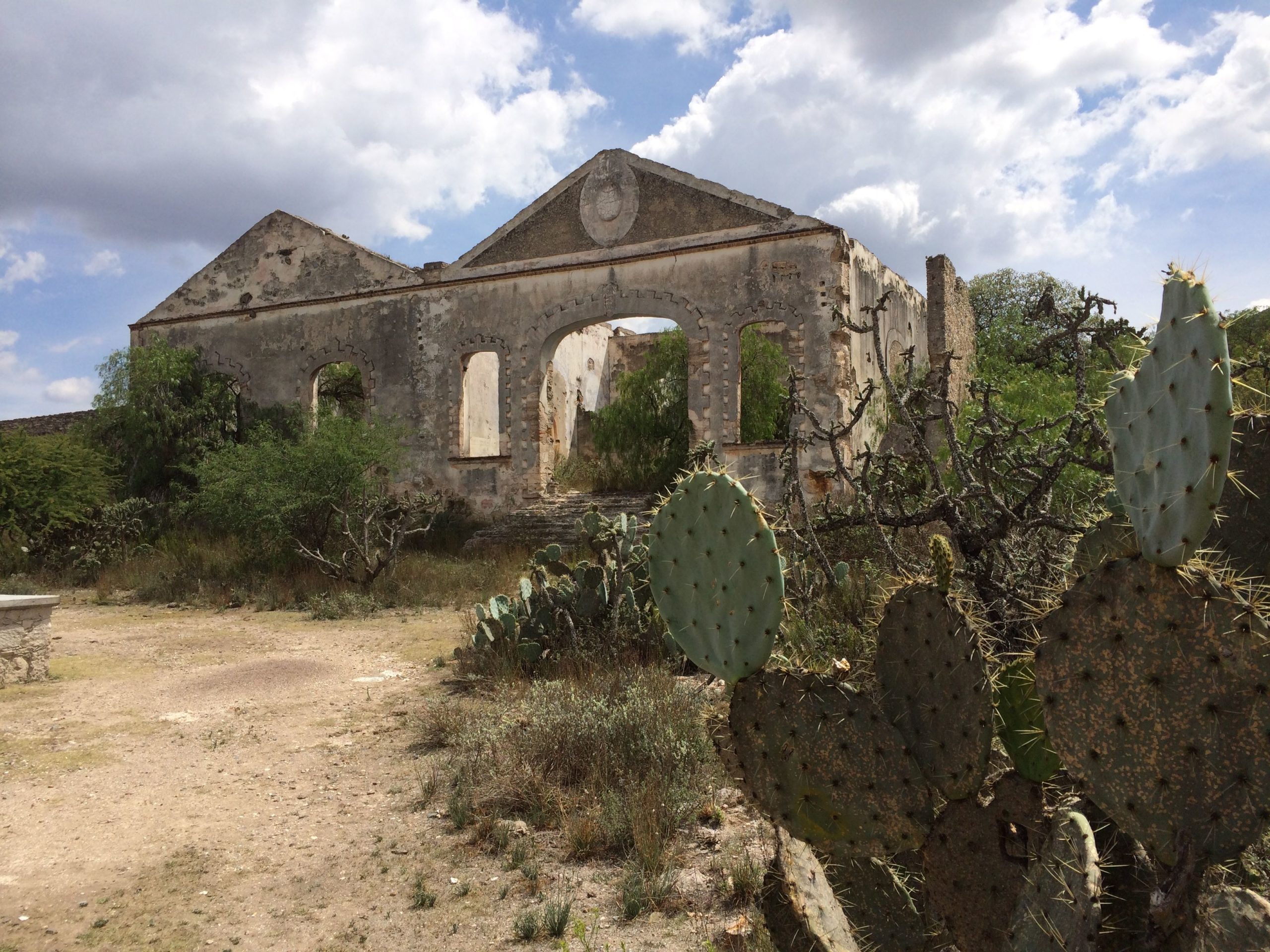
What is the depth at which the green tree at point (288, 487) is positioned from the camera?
1238 cm

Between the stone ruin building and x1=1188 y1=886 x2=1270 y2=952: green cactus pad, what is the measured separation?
11215mm

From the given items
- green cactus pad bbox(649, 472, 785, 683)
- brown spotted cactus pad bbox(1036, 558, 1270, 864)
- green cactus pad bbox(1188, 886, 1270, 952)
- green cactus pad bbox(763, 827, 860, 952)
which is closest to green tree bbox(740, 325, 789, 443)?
green cactus pad bbox(649, 472, 785, 683)

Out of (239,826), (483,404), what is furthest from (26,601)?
(483,404)

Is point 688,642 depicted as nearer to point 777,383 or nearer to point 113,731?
point 113,731

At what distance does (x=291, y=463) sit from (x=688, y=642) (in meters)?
11.5

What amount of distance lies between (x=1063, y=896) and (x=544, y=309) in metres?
14.2

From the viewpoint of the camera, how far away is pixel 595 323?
49.5ft

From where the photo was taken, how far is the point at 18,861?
3855 mm

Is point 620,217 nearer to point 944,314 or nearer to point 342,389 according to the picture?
point 944,314

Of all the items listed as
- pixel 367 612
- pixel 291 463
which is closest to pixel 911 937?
pixel 367 612

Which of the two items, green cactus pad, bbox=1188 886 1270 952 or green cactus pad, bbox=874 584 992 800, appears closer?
green cactus pad, bbox=1188 886 1270 952

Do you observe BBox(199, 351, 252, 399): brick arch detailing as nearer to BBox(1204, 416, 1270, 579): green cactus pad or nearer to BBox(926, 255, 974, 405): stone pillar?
BBox(926, 255, 974, 405): stone pillar

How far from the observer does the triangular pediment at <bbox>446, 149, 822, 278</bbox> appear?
13.8 m

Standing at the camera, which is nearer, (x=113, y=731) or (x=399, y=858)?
(x=399, y=858)
